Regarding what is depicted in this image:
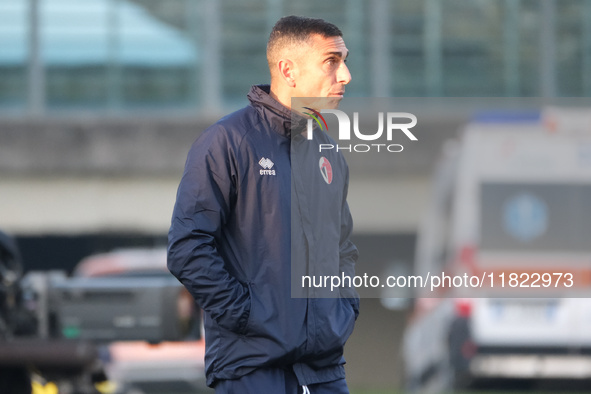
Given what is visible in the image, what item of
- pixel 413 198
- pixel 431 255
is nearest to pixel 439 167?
pixel 431 255

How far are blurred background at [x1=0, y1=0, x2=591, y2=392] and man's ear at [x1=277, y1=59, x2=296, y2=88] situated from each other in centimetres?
1897

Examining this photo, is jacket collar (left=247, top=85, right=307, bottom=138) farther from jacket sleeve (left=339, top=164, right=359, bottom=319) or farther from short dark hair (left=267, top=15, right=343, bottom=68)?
jacket sleeve (left=339, top=164, right=359, bottom=319)

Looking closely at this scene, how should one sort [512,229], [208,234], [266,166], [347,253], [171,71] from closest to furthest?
[208,234], [266,166], [347,253], [512,229], [171,71]

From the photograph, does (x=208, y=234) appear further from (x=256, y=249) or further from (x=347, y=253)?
(x=347, y=253)

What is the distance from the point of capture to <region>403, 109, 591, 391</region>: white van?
1020 cm

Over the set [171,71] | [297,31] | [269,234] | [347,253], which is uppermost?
[297,31]

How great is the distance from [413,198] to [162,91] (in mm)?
5314

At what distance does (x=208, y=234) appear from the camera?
3584 mm

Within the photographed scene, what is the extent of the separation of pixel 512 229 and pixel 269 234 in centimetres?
701

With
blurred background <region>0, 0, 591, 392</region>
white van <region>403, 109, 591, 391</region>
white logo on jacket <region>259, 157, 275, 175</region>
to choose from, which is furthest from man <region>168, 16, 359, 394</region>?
blurred background <region>0, 0, 591, 392</region>

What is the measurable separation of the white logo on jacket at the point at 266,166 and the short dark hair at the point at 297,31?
0.30 metres

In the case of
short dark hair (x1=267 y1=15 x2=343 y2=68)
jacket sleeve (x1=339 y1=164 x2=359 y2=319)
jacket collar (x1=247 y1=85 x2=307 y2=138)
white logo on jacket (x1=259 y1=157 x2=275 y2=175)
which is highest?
short dark hair (x1=267 y1=15 x2=343 y2=68)

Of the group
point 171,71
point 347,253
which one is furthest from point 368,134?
point 171,71

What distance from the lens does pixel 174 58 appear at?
24531mm
